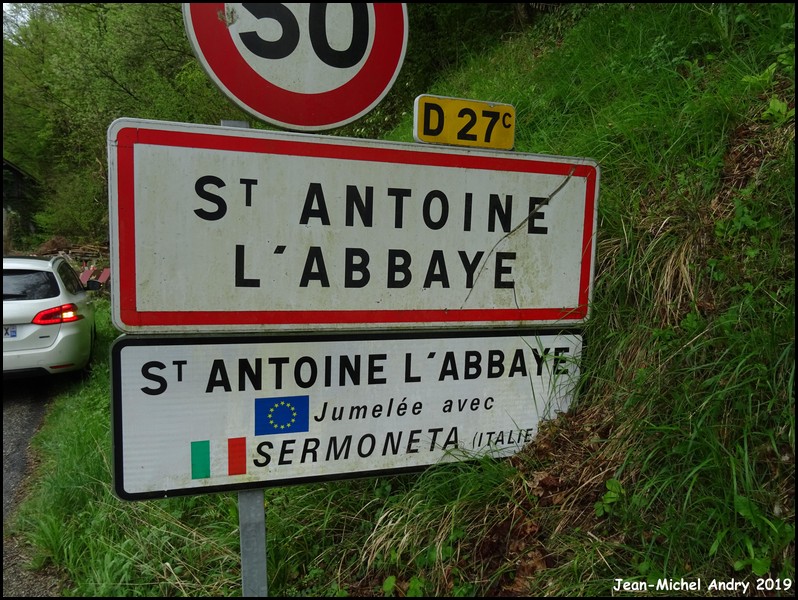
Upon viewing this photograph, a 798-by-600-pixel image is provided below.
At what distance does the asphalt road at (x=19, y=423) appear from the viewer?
3553mm

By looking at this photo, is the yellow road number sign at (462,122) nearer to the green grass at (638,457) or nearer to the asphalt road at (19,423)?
the green grass at (638,457)

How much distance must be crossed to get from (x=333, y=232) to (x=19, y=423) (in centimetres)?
489

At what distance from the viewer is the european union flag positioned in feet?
5.12

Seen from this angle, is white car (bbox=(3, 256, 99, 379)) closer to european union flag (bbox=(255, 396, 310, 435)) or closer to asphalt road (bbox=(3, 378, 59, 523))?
asphalt road (bbox=(3, 378, 59, 523))

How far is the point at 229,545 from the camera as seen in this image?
2.26 m

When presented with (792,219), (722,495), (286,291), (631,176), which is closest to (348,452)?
(286,291)

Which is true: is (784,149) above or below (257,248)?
above

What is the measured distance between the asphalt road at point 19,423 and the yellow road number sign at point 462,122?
3494mm

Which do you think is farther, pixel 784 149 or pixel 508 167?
pixel 784 149

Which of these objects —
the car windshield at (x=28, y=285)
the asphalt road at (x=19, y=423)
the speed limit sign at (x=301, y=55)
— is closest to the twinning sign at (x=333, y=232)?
the speed limit sign at (x=301, y=55)

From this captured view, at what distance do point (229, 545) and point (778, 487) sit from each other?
2115 millimetres

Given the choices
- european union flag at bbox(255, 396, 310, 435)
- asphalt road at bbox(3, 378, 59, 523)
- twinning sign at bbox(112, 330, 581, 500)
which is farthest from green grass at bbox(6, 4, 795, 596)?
asphalt road at bbox(3, 378, 59, 523)

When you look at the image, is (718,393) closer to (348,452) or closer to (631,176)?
(348,452)

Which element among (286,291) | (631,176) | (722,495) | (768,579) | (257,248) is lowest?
(768,579)
